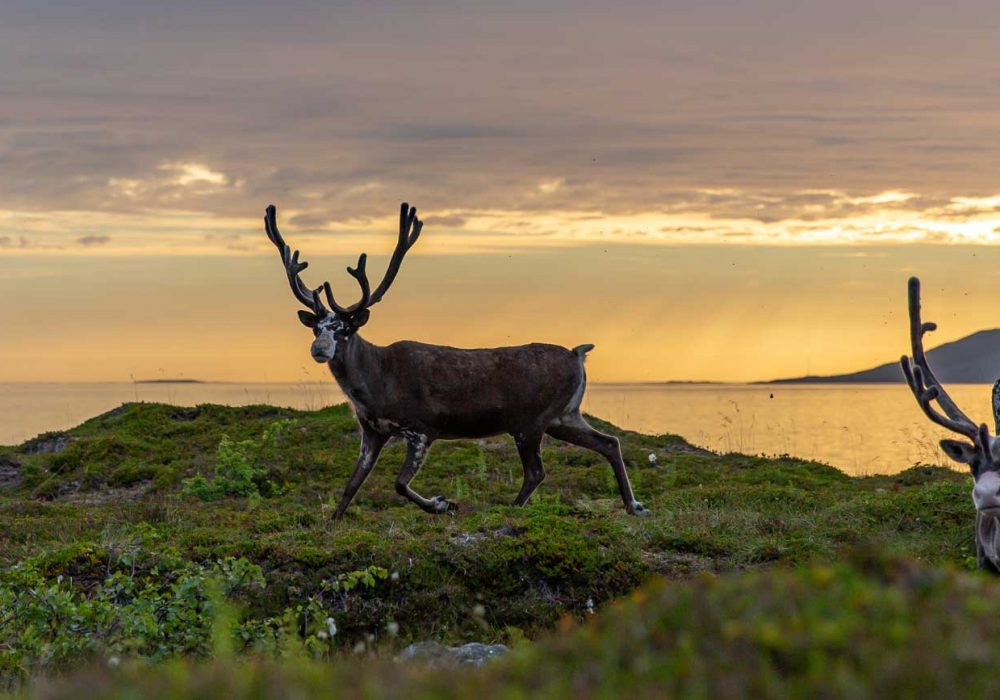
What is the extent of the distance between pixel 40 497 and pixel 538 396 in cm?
900

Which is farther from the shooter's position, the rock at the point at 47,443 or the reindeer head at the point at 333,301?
the rock at the point at 47,443

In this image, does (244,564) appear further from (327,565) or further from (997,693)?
(997,693)

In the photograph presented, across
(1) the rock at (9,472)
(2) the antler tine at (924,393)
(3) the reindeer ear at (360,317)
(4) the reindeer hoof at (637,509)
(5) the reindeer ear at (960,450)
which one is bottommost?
(1) the rock at (9,472)

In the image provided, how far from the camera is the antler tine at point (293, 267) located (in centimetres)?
1405

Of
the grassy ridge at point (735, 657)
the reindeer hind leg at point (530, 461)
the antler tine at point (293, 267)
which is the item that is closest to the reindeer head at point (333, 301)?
the antler tine at point (293, 267)

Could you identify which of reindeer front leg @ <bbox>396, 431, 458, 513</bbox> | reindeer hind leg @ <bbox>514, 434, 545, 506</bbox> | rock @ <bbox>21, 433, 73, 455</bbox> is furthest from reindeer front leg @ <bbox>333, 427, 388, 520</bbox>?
rock @ <bbox>21, 433, 73, 455</bbox>

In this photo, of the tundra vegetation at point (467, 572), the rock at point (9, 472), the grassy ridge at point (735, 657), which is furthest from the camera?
the rock at point (9, 472)

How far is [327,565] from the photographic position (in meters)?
10.6

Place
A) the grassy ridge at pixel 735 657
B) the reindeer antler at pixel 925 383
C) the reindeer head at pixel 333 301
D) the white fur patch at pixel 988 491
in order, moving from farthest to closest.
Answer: the reindeer head at pixel 333 301
the reindeer antler at pixel 925 383
the white fur patch at pixel 988 491
the grassy ridge at pixel 735 657

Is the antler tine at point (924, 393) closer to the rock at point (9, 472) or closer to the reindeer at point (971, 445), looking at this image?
the reindeer at point (971, 445)

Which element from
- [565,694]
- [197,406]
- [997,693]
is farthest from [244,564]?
[197,406]

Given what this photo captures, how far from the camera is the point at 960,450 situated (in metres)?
8.42

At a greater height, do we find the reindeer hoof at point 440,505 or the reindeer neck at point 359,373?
the reindeer neck at point 359,373

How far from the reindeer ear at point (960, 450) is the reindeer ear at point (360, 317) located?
24.1ft
